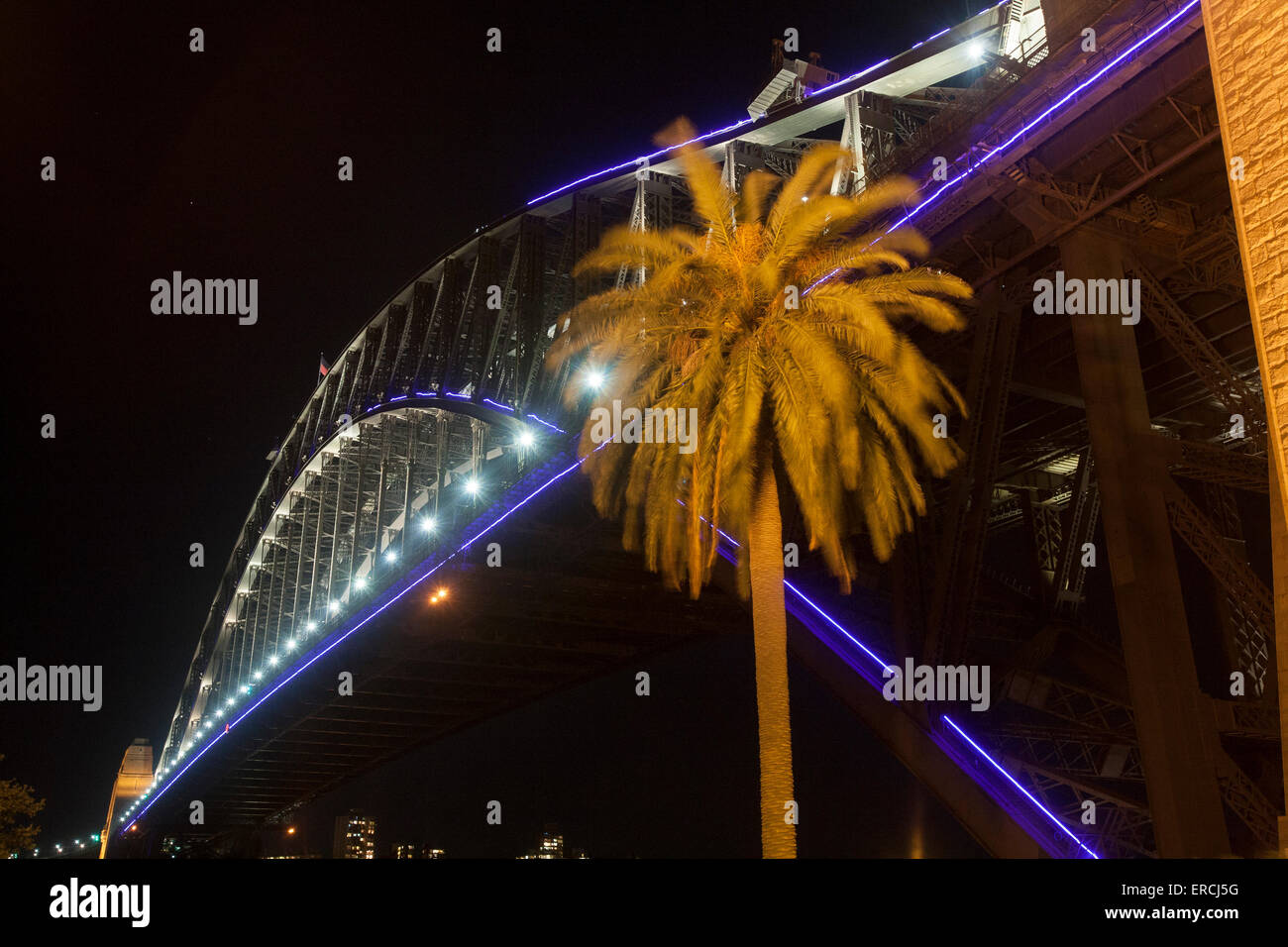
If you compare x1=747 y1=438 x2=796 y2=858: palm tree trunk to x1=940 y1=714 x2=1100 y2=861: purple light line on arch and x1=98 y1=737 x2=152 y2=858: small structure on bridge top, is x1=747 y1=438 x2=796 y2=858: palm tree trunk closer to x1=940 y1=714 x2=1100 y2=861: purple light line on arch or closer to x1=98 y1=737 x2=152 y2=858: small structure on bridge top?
x1=940 y1=714 x2=1100 y2=861: purple light line on arch

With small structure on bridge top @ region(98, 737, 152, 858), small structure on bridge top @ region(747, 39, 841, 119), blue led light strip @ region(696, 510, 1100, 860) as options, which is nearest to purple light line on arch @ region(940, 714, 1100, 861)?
blue led light strip @ region(696, 510, 1100, 860)

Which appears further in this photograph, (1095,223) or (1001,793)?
(1001,793)

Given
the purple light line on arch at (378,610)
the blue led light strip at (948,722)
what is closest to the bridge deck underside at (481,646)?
the purple light line on arch at (378,610)

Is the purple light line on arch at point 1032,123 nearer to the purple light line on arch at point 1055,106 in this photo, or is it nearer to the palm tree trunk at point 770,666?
the purple light line on arch at point 1055,106

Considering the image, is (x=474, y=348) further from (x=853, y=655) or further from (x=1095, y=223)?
(x=1095, y=223)
